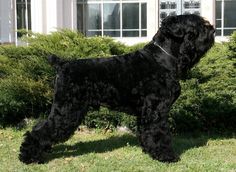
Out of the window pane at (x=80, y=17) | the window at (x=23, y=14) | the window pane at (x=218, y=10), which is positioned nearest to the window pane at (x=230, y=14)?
the window pane at (x=218, y=10)

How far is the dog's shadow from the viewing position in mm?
6703

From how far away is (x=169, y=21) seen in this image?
5.94m

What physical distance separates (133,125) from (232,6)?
1275 centimetres

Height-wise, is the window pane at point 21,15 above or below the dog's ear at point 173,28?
above

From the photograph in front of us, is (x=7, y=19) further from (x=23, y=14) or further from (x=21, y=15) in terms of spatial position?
(x=23, y=14)

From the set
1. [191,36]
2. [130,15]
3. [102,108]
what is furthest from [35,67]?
[130,15]

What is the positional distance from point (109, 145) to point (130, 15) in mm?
13459

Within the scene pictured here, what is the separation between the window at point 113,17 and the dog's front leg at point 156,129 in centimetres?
1408

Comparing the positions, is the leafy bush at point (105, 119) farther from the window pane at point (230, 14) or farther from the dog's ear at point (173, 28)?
the window pane at point (230, 14)

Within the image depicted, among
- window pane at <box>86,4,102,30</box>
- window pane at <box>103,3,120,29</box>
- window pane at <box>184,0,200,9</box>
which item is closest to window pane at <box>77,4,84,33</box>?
window pane at <box>86,4,102,30</box>

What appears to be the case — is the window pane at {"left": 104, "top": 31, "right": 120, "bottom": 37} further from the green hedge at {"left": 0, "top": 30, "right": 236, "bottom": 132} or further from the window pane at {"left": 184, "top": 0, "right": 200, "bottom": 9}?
the green hedge at {"left": 0, "top": 30, "right": 236, "bottom": 132}

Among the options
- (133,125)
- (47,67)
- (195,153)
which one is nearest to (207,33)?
(195,153)

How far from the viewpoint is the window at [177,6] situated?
19098mm

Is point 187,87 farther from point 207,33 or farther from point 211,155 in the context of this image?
point 207,33
